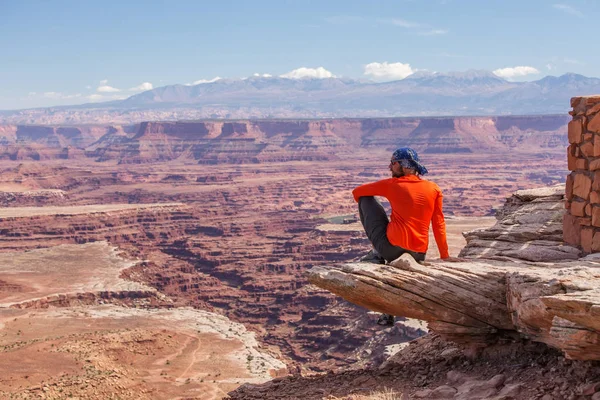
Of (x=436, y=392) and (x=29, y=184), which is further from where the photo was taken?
(x=29, y=184)

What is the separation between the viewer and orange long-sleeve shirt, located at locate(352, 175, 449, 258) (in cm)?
1166

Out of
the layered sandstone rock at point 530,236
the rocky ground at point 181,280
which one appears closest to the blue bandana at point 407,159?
the layered sandstone rock at point 530,236

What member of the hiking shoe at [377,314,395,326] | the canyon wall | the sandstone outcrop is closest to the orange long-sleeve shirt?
the sandstone outcrop

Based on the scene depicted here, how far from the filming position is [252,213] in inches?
4862

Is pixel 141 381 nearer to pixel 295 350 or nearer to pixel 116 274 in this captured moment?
pixel 295 350

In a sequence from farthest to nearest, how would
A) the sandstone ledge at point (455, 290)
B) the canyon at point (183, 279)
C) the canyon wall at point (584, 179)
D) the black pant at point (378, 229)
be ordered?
the canyon at point (183, 279) → the canyon wall at point (584, 179) → the black pant at point (378, 229) → the sandstone ledge at point (455, 290)

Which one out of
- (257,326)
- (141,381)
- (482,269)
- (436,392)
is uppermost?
(482,269)

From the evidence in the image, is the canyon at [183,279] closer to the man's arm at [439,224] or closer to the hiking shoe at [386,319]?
the hiking shoe at [386,319]

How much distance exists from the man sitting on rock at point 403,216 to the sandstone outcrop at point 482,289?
0.30 m

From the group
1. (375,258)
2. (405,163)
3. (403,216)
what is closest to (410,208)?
(403,216)

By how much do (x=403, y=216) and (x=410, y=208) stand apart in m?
0.17

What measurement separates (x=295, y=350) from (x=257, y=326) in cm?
831

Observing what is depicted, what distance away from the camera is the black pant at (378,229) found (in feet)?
38.6

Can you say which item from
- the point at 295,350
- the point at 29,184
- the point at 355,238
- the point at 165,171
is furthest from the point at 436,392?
the point at 165,171
